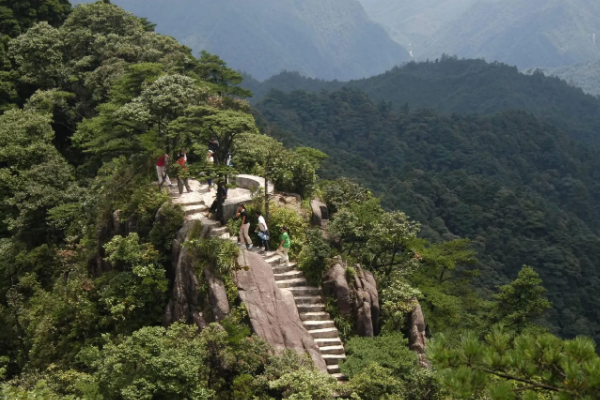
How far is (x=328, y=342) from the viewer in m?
12.3

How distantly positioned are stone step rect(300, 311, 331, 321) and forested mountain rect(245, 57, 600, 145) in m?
128

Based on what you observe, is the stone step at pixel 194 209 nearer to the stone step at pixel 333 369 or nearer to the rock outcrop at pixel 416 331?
the stone step at pixel 333 369

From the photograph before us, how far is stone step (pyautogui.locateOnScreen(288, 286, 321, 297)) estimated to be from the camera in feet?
42.8

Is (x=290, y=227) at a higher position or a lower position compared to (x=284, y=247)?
higher

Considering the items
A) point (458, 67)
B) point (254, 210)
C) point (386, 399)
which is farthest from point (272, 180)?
point (458, 67)

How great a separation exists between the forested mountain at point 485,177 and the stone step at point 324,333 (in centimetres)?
3938

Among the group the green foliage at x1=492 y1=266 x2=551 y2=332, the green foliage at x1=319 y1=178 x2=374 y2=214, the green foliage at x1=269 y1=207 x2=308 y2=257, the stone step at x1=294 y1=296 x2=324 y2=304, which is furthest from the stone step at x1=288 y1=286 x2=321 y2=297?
the green foliage at x1=492 y1=266 x2=551 y2=332

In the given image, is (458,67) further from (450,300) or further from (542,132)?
(450,300)

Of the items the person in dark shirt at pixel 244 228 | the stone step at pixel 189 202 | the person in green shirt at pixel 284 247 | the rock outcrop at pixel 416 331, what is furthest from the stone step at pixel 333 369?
the stone step at pixel 189 202

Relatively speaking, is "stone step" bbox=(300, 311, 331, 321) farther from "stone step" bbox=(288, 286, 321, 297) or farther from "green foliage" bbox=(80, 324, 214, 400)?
"green foliage" bbox=(80, 324, 214, 400)

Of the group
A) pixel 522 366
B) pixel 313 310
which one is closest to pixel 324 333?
pixel 313 310

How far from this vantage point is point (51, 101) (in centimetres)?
2427

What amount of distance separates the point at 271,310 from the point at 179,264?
2.40 meters

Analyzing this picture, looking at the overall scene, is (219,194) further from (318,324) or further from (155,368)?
(155,368)
